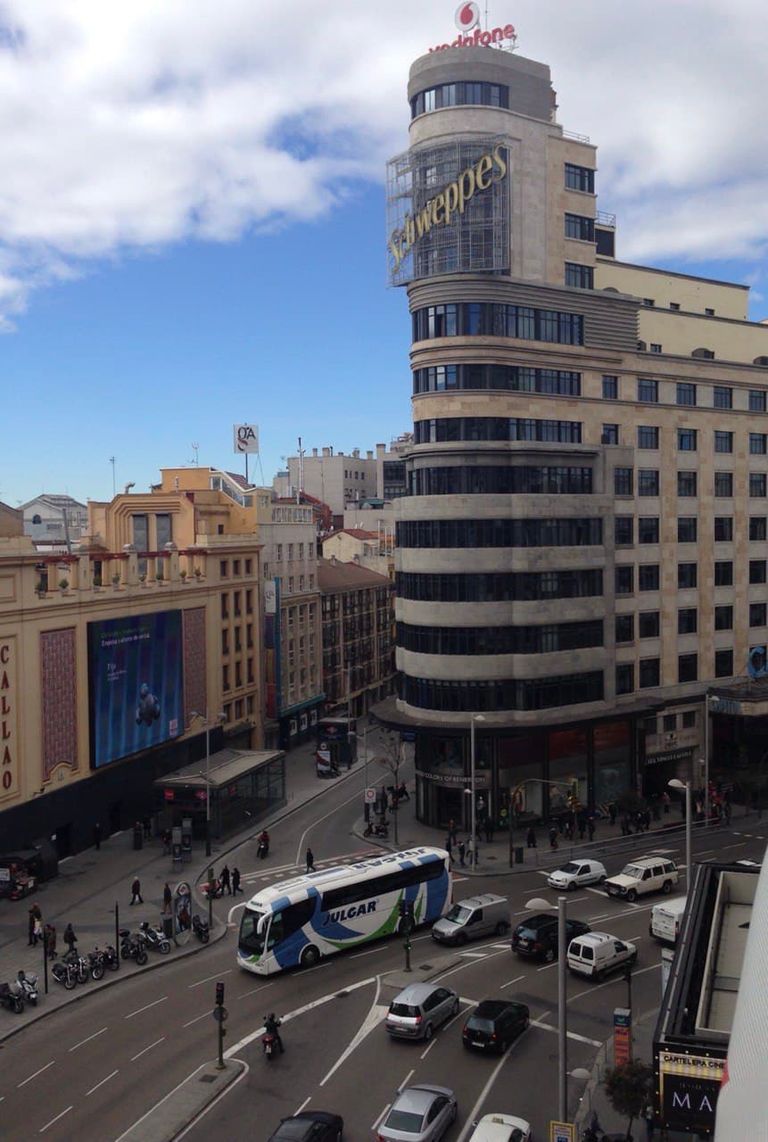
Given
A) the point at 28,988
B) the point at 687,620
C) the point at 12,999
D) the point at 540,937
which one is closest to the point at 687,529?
the point at 687,620

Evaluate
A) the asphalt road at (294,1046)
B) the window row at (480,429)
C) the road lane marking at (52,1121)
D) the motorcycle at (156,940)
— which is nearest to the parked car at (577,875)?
the asphalt road at (294,1046)

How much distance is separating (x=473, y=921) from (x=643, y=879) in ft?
36.9

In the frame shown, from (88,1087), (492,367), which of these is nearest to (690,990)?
(88,1087)

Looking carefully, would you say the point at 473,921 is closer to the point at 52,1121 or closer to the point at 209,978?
the point at 209,978

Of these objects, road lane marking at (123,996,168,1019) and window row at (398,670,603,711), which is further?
window row at (398,670,603,711)

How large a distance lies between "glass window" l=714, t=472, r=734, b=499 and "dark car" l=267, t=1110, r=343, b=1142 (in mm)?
58822

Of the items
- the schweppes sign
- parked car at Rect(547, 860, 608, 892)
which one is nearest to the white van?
parked car at Rect(547, 860, 608, 892)

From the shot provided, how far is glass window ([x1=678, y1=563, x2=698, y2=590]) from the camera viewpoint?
73.5 m

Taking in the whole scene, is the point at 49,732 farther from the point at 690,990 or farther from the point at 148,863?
the point at 690,990

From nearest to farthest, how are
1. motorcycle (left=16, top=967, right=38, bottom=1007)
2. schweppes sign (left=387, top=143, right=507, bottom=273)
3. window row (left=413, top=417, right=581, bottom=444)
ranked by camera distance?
1. motorcycle (left=16, top=967, right=38, bottom=1007)
2. schweppes sign (left=387, top=143, right=507, bottom=273)
3. window row (left=413, top=417, right=581, bottom=444)

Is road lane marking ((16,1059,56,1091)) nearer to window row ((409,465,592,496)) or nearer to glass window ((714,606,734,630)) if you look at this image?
window row ((409,465,592,496))

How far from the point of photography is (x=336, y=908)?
41656 mm

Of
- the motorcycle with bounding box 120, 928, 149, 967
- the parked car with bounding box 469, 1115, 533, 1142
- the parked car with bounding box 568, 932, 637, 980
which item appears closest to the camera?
the parked car with bounding box 469, 1115, 533, 1142

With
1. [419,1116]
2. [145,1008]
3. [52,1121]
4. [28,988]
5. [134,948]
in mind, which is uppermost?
[419,1116]
